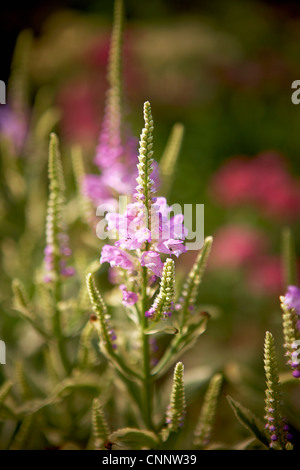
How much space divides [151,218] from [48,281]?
295 mm

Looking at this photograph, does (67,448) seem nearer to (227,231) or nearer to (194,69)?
(227,231)

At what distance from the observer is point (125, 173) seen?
Result: 2.75 feet

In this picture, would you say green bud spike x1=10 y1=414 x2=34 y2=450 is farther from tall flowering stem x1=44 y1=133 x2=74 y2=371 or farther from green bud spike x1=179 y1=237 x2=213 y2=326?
green bud spike x1=179 y1=237 x2=213 y2=326

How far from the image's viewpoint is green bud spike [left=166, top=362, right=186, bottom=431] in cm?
57

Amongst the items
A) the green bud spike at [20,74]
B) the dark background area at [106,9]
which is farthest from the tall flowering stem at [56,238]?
the dark background area at [106,9]

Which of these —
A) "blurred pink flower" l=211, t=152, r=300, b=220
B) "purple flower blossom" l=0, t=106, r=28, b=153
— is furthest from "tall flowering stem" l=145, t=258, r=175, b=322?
"blurred pink flower" l=211, t=152, r=300, b=220

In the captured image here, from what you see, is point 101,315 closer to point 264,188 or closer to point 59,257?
point 59,257

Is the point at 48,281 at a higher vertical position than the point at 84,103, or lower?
lower

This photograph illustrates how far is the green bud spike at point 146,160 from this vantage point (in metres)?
0.50

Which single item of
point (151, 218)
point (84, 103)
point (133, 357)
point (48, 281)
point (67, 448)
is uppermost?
point (84, 103)

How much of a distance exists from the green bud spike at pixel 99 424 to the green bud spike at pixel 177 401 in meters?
0.09

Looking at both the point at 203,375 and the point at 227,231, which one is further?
the point at 227,231

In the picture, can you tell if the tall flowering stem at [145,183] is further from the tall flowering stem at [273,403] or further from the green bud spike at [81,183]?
the green bud spike at [81,183]

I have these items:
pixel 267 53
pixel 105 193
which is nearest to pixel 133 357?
pixel 105 193
